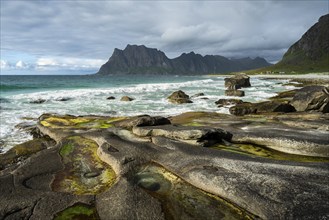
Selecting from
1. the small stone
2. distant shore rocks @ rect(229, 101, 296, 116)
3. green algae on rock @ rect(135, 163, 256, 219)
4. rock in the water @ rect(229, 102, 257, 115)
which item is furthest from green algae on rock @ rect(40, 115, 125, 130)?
distant shore rocks @ rect(229, 101, 296, 116)

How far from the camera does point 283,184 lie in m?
11.0

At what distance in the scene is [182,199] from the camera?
35.9ft

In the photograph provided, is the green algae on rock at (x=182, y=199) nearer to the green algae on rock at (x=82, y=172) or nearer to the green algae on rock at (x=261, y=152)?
the green algae on rock at (x=82, y=172)

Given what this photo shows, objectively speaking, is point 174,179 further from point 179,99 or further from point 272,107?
point 179,99

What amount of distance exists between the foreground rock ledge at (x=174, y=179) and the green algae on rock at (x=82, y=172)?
0.05 meters

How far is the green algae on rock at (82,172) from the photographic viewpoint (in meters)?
12.2

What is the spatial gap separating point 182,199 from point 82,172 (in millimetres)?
5757

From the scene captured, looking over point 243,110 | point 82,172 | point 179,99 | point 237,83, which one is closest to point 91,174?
point 82,172

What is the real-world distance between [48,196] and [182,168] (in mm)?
5950

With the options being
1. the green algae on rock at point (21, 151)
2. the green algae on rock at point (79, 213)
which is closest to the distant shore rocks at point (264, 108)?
the green algae on rock at point (21, 151)

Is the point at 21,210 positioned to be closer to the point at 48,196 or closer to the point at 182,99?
the point at 48,196

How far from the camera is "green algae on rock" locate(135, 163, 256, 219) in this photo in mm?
9875

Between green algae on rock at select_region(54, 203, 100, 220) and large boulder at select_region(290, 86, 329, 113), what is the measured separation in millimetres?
34070

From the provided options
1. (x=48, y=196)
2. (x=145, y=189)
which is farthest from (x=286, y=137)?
(x=48, y=196)
